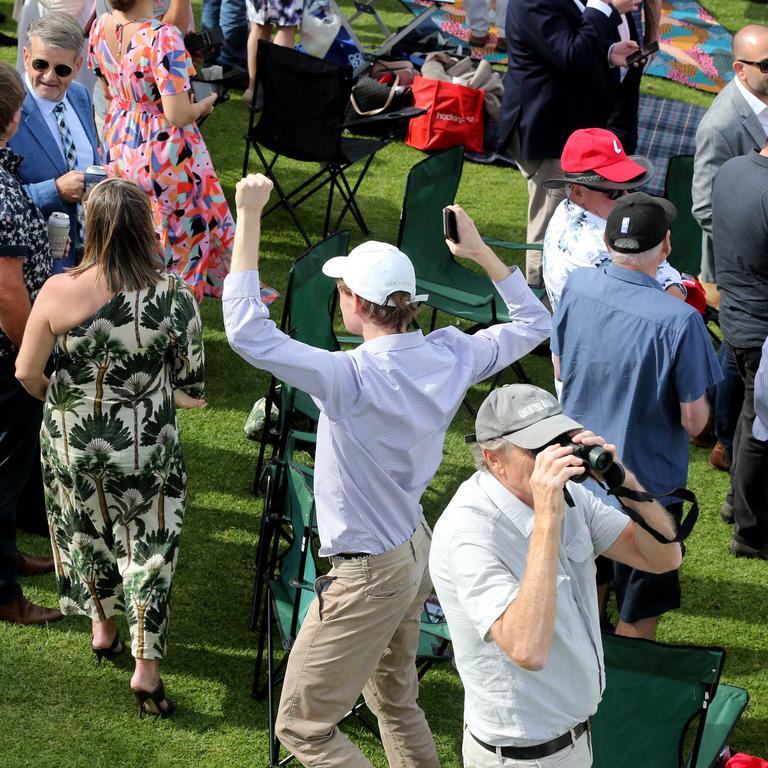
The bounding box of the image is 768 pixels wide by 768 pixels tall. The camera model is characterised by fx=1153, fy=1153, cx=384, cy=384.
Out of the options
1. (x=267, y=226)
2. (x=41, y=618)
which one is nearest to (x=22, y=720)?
(x=41, y=618)

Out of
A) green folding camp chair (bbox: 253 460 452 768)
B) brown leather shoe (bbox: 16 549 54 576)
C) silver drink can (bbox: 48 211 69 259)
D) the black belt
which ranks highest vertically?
silver drink can (bbox: 48 211 69 259)

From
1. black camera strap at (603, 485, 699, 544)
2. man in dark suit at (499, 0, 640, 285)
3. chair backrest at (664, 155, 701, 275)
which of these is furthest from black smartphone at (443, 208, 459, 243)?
chair backrest at (664, 155, 701, 275)

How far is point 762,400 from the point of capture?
14.4 ft

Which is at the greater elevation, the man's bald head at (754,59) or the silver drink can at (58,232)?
the man's bald head at (754,59)

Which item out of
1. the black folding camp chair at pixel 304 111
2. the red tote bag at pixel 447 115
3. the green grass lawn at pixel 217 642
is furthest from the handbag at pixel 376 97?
the green grass lawn at pixel 217 642

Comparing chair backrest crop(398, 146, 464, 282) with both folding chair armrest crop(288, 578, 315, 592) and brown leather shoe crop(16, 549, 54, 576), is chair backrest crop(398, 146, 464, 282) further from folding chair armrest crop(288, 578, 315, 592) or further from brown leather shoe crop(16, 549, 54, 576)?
folding chair armrest crop(288, 578, 315, 592)

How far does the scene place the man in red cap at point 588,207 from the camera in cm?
402

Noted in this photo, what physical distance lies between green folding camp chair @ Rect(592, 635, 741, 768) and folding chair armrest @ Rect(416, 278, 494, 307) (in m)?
2.65

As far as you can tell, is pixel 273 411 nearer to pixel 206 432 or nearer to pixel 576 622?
pixel 206 432

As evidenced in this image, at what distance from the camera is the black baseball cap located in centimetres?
357

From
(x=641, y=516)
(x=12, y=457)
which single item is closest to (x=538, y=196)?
(x=12, y=457)

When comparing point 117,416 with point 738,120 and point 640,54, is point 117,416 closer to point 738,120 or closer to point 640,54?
point 738,120

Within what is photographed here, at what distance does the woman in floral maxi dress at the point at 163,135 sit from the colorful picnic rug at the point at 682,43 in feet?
17.2

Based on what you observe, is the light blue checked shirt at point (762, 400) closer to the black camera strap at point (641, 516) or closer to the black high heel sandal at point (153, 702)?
the black camera strap at point (641, 516)
